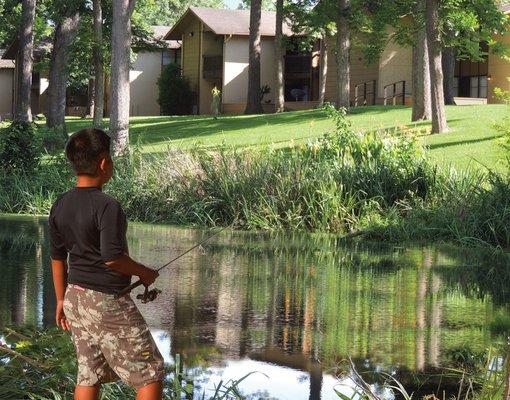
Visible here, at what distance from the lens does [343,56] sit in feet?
142

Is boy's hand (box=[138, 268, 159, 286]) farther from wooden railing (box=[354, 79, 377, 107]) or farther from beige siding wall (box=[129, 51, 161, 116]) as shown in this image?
beige siding wall (box=[129, 51, 161, 116])

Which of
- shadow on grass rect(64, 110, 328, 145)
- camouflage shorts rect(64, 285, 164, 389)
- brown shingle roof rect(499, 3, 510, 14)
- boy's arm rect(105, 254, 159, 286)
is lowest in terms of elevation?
camouflage shorts rect(64, 285, 164, 389)

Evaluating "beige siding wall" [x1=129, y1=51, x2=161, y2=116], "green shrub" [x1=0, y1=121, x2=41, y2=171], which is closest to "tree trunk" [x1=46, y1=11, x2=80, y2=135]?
"green shrub" [x1=0, y1=121, x2=41, y2=171]

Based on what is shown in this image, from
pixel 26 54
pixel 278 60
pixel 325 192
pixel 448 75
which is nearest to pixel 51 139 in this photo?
pixel 325 192

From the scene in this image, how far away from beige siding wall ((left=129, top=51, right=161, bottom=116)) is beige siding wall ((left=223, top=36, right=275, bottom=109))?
8.34 meters

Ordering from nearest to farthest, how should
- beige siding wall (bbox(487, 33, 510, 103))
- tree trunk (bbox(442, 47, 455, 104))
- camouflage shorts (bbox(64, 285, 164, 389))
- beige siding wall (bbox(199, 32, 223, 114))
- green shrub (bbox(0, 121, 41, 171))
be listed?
camouflage shorts (bbox(64, 285, 164, 389)) < green shrub (bbox(0, 121, 41, 171)) < tree trunk (bbox(442, 47, 455, 104)) < beige siding wall (bbox(487, 33, 510, 103)) < beige siding wall (bbox(199, 32, 223, 114))

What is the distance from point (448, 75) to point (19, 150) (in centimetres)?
2749

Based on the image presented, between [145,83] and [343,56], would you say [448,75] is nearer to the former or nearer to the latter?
[343,56]

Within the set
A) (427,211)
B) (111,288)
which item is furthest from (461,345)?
(427,211)

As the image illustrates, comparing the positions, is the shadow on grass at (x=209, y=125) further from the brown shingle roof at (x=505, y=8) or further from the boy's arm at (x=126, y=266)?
the boy's arm at (x=126, y=266)

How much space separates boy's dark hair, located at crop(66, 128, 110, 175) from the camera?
5.33 metres

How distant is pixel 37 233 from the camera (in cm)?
1959

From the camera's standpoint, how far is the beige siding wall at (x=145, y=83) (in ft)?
234

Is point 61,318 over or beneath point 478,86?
beneath
